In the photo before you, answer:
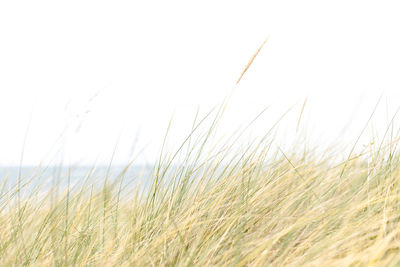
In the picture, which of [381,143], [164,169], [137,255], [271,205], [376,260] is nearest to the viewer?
[376,260]

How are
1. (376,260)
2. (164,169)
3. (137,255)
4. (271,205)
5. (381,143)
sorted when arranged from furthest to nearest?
(381,143) < (164,169) < (271,205) < (137,255) < (376,260)

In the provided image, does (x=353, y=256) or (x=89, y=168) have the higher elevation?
(x=89, y=168)

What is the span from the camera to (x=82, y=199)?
8.50 ft

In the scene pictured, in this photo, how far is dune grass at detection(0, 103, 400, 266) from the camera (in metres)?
1.71

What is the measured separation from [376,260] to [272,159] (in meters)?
1.12

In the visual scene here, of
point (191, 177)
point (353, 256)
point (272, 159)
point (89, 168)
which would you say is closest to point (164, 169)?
point (191, 177)

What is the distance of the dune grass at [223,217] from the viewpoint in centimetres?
171

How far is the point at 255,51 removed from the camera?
88.3 inches

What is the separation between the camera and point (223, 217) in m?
1.97

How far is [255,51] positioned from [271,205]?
0.67 metres

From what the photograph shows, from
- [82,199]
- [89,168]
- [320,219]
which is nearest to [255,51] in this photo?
[320,219]

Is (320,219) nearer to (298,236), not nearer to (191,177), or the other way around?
(298,236)

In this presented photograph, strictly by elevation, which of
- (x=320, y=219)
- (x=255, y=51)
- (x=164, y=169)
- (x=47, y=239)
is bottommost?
(x=47, y=239)

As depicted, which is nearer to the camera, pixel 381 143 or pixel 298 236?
pixel 298 236
